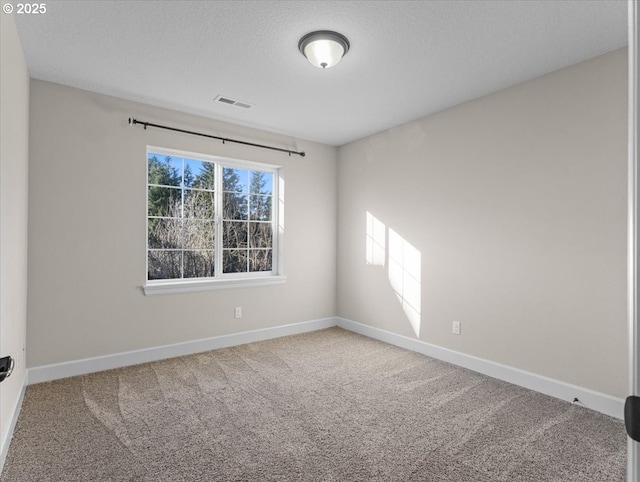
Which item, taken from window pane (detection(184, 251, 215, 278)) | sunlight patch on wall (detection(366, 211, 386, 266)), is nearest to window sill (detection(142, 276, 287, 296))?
window pane (detection(184, 251, 215, 278))

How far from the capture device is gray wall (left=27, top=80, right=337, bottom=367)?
3.05 metres

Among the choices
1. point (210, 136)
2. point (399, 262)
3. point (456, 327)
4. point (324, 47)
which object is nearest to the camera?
point (324, 47)

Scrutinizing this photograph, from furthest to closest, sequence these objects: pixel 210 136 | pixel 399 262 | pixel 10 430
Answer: pixel 399 262 → pixel 210 136 → pixel 10 430

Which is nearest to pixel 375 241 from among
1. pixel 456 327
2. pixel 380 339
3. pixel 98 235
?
pixel 380 339

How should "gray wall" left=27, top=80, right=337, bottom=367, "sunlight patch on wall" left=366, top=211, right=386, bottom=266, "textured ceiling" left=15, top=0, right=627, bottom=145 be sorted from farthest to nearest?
"sunlight patch on wall" left=366, top=211, right=386, bottom=266, "gray wall" left=27, top=80, right=337, bottom=367, "textured ceiling" left=15, top=0, right=627, bottom=145

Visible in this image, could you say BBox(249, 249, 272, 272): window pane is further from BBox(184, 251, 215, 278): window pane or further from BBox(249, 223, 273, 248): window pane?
BBox(184, 251, 215, 278): window pane

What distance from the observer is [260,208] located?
14.9 feet

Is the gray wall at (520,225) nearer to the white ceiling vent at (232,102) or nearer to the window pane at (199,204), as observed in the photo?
the white ceiling vent at (232,102)

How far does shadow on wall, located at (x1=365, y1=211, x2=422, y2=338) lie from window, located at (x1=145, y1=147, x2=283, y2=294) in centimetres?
120

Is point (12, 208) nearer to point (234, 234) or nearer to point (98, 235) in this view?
point (98, 235)

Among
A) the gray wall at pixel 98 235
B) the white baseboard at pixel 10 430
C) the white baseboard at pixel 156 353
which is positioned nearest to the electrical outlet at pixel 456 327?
the white baseboard at pixel 156 353

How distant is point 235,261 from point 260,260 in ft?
1.12

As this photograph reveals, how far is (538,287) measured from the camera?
9.62 ft

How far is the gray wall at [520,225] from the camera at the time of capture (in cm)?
255
